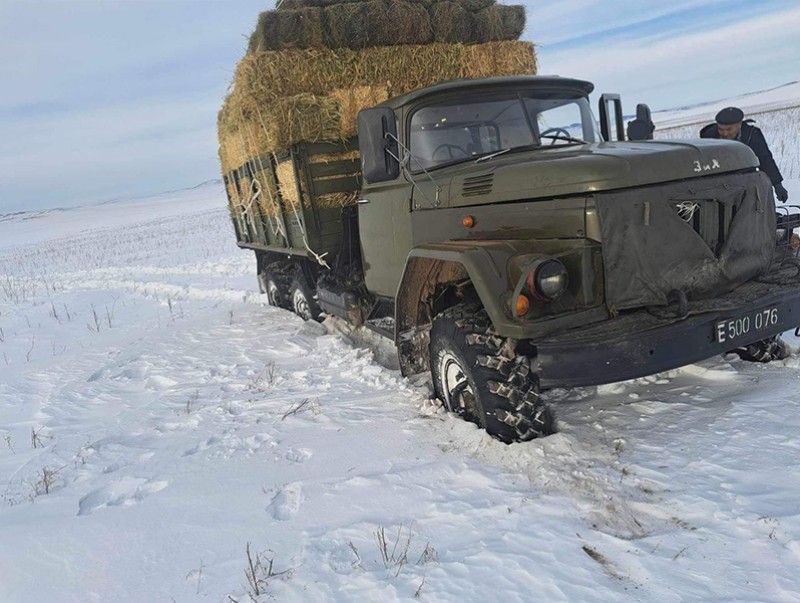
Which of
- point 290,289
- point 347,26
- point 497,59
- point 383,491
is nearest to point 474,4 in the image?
point 497,59

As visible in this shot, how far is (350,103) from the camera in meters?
6.20

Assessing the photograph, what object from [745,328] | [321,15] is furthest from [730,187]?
[321,15]

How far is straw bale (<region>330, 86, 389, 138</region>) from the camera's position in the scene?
20.2 ft

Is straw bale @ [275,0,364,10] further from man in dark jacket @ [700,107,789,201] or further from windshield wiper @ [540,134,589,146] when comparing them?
man in dark jacket @ [700,107,789,201]

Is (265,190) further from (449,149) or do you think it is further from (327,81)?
(449,149)

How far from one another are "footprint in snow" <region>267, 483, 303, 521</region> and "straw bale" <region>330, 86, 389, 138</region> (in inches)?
155

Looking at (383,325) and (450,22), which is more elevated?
(450,22)

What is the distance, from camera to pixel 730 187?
12.1ft

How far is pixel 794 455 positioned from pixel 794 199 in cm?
892

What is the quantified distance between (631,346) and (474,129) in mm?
2227

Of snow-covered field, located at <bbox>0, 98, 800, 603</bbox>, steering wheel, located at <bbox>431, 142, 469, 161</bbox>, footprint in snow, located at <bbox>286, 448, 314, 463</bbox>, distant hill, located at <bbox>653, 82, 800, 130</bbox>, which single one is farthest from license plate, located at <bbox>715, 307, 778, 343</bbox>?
distant hill, located at <bbox>653, 82, 800, 130</bbox>

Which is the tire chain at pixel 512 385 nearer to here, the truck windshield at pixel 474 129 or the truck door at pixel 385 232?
the truck door at pixel 385 232

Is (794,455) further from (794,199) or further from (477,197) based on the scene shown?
(794,199)

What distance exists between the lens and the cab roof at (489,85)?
4.65 metres
